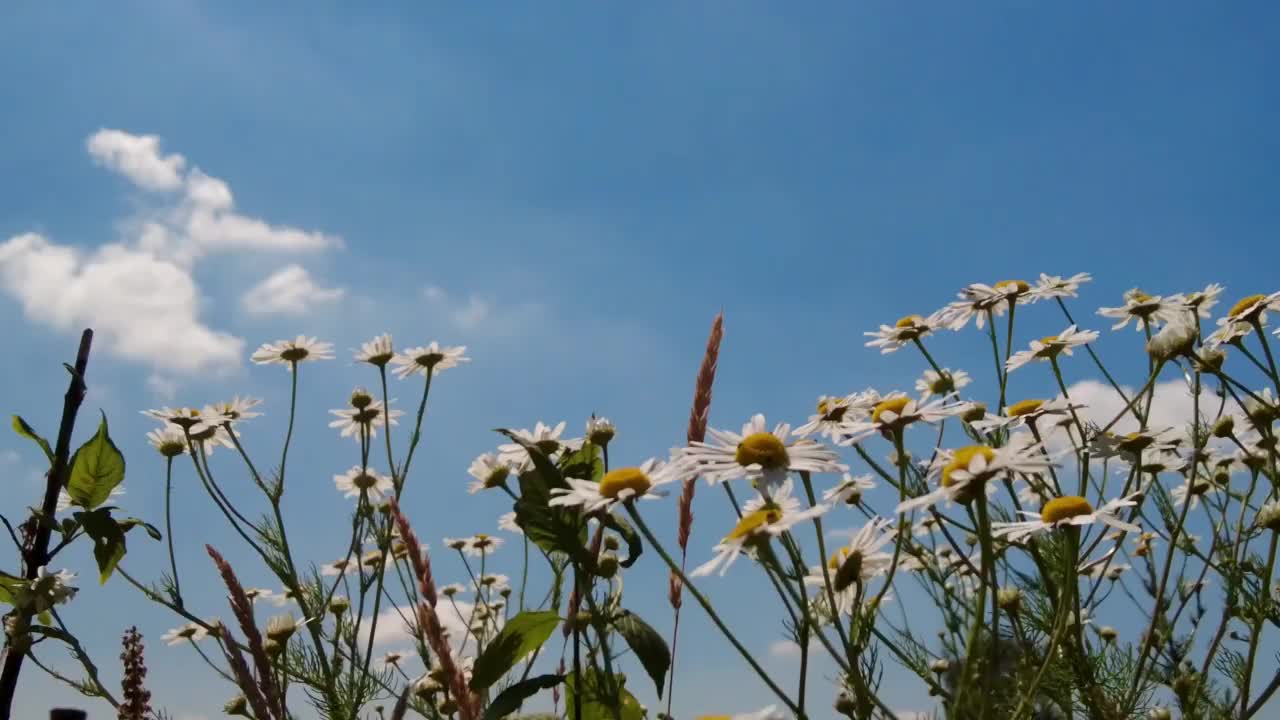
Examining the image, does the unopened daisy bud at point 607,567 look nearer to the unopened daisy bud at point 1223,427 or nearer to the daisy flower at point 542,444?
the daisy flower at point 542,444

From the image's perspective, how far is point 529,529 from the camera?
53.9 inches

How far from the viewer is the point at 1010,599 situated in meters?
2.36

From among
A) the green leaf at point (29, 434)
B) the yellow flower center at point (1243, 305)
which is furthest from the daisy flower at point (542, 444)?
the yellow flower center at point (1243, 305)

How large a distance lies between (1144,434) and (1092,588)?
17.6 inches

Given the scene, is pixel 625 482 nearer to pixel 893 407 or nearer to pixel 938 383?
pixel 893 407

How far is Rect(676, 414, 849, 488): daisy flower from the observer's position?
4.66ft

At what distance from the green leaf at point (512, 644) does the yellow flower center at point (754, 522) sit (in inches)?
10.5

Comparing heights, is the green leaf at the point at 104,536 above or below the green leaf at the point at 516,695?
above

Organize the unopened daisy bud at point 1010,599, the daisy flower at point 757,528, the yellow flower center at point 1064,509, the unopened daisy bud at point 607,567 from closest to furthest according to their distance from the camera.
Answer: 1. the daisy flower at point 757,528
2. the yellow flower center at point 1064,509
3. the unopened daisy bud at point 607,567
4. the unopened daisy bud at point 1010,599

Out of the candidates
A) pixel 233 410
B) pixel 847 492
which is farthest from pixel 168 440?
pixel 847 492

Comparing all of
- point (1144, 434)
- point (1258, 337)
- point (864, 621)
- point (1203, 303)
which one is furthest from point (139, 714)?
point (1203, 303)

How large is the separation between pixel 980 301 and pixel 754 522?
1.77 m

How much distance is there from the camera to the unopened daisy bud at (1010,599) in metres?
2.27

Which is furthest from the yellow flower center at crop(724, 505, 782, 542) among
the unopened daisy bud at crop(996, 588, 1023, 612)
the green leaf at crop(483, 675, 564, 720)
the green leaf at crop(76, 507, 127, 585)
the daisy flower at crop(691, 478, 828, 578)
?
the unopened daisy bud at crop(996, 588, 1023, 612)
